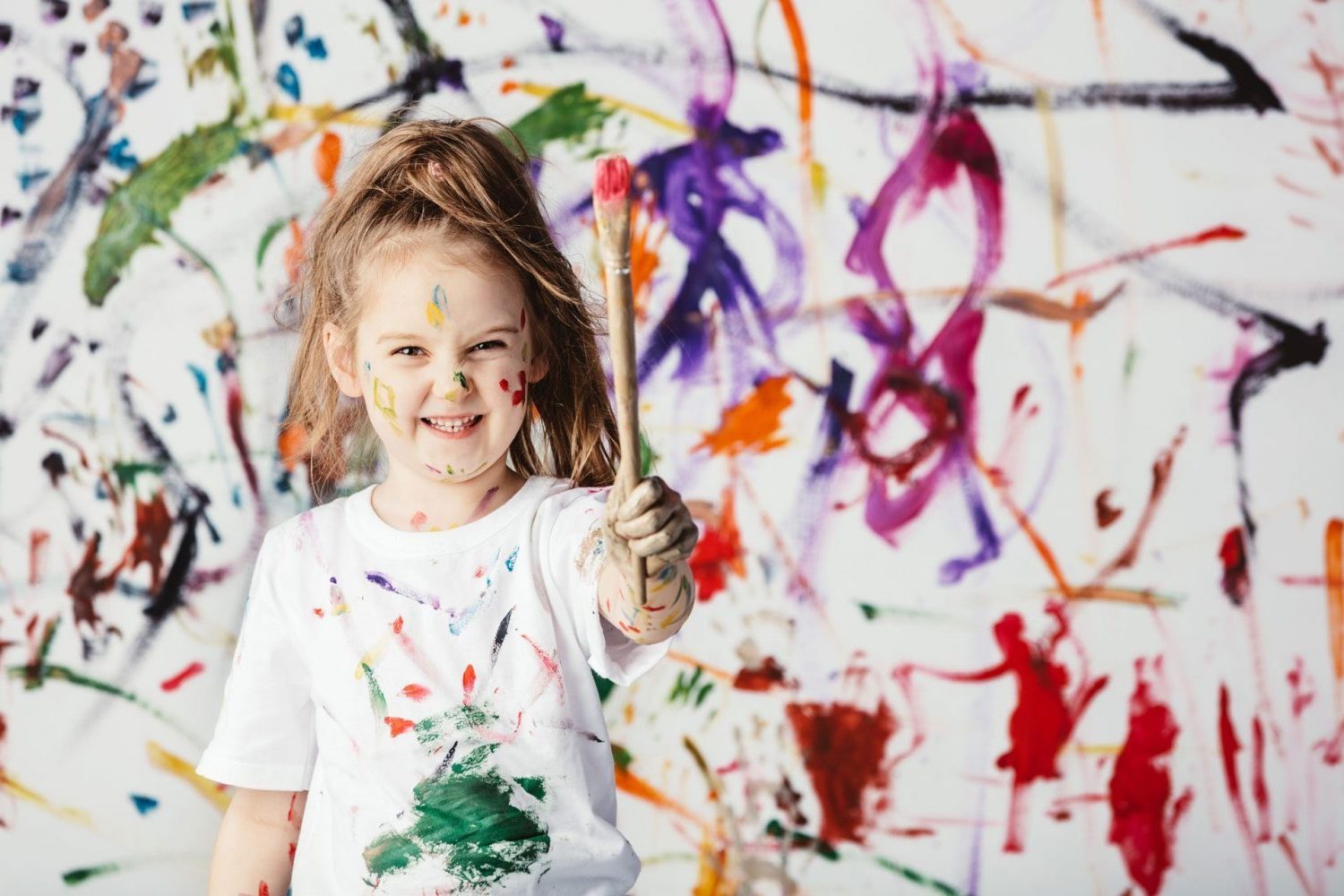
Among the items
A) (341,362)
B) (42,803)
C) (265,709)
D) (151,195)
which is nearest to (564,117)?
(151,195)

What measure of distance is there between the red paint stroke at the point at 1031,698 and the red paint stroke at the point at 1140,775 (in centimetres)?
7

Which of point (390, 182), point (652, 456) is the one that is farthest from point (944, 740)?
point (390, 182)

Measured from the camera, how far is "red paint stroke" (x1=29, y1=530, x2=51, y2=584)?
73.7 inches

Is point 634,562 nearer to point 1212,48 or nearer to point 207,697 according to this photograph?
point 207,697

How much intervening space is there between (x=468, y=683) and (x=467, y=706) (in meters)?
0.02

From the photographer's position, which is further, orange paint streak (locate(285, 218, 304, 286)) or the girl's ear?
orange paint streak (locate(285, 218, 304, 286))

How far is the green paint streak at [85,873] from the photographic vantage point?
74.0 inches

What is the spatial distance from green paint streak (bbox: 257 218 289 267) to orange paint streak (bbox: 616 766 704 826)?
86 centimetres

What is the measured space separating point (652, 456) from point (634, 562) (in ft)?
3.30

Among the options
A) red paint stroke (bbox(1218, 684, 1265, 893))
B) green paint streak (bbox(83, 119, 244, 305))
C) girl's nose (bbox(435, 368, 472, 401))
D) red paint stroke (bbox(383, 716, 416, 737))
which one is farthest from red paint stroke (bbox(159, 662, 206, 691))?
red paint stroke (bbox(1218, 684, 1265, 893))

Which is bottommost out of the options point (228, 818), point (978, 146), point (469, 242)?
point (228, 818)

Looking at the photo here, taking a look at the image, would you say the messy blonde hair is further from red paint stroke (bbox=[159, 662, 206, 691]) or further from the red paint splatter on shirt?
red paint stroke (bbox=[159, 662, 206, 691])

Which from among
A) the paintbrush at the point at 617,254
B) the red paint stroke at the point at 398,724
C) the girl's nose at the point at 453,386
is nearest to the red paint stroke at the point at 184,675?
the red paint stroke at the point at 398,724

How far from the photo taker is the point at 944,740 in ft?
6.23
